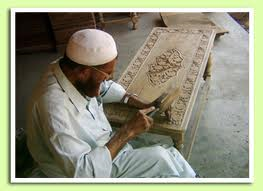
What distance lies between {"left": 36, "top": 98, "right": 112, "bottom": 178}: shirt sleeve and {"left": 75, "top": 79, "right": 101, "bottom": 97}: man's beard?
0.16 meters

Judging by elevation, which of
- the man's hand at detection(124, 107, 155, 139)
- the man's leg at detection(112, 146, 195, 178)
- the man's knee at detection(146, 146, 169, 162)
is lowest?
the man's leg at detection(112, 146, 195, 178)

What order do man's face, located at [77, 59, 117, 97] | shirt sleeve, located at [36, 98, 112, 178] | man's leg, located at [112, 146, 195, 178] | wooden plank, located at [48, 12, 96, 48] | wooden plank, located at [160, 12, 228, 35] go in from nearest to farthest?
shirt sleeve, located at [36, 98, 112, 178]
man's face, located at [77, 59, 117, 97]
man's leg, located at [112, 146, 195, 178]
wooden plank, located at [48, 12, 96, 48]
wooden plank, located at [160, 12, 228, 35]

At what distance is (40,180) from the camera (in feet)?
4.81

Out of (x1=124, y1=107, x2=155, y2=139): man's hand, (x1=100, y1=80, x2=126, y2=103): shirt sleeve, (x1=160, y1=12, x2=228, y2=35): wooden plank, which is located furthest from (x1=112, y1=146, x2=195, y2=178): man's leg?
(x1=160, y1=12, x2=228, y2=35): wooden plank

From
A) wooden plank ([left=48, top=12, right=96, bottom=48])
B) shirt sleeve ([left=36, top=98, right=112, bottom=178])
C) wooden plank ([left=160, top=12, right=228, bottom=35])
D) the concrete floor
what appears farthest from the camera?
wooden plank ([left=160, top=12, right=228, bottom=35])

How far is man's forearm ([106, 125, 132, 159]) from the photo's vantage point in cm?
151

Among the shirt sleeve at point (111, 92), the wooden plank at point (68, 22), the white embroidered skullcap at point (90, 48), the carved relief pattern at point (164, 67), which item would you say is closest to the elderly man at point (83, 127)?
the white embroidered skullcap at point (90, 48)

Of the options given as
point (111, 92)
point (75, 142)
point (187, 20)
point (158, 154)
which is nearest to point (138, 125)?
point (158, 154)

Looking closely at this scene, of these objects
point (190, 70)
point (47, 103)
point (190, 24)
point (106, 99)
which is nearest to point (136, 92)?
point (106, 99)

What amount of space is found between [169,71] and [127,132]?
88 centimetres

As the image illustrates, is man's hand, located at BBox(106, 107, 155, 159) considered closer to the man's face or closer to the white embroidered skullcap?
the man's face

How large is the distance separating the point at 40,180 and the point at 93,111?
0.43 metres

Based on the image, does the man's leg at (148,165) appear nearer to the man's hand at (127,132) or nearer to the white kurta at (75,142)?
the white kurta at (75,142)

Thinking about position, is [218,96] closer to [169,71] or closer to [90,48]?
[169,71]
